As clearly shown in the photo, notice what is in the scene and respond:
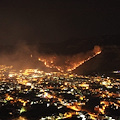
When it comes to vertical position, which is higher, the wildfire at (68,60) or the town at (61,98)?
the wildfire at (68,60)

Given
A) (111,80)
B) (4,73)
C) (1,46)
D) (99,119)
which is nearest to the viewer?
(99,119)

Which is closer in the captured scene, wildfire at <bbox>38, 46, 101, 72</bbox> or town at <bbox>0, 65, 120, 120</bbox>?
town at <bbox>0, 65, 120, 120</bbox>

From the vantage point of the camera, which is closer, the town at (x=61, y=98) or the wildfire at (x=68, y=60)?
the town at (x=61, y=98)

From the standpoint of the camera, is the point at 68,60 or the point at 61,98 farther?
the point at 68,60

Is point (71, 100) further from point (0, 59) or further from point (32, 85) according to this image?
point (0, 59)

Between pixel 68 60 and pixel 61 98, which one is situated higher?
pixel 68 60

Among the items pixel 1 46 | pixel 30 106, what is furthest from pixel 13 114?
pixel 1 46

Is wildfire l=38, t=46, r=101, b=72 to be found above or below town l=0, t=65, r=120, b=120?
above

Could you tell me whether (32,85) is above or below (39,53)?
below
